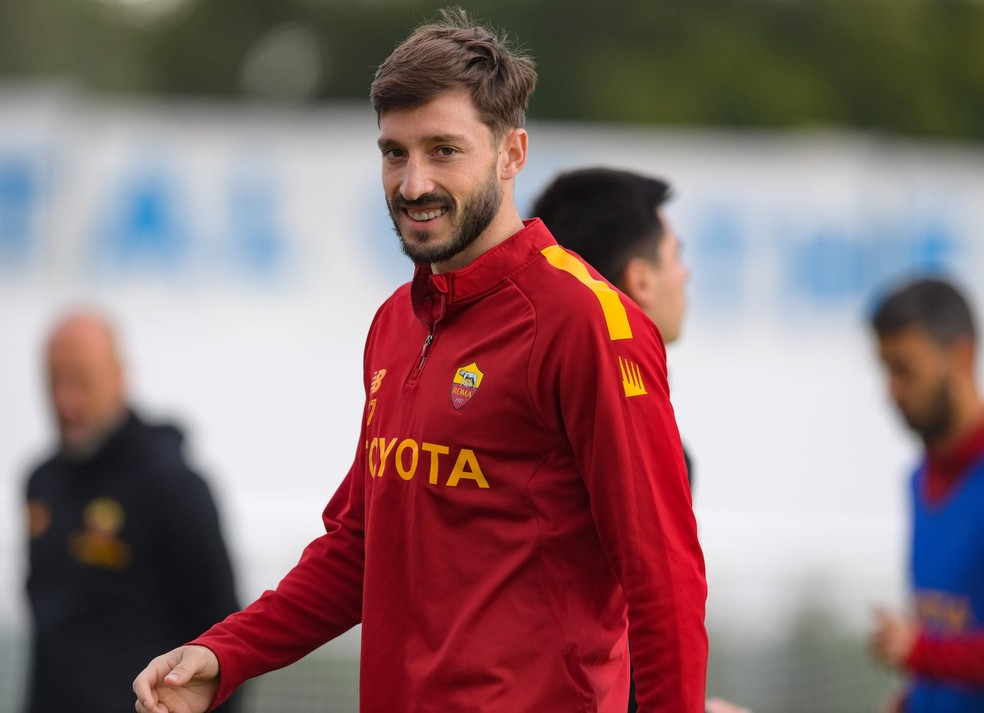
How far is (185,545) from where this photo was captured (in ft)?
16.7

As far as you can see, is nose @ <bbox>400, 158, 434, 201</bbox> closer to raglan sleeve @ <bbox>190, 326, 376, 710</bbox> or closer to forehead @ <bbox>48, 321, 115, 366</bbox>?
raglan sleeve @ <bbox>190, 326, 376, 710</bbox>

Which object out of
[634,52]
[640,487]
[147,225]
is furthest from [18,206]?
[634,52]

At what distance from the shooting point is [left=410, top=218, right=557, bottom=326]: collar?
2973 millimetres

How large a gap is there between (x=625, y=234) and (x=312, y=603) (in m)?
1.14

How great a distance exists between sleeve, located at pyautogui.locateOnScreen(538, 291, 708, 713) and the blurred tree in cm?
2365

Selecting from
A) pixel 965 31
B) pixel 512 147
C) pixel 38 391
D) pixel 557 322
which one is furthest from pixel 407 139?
pixel 965 31

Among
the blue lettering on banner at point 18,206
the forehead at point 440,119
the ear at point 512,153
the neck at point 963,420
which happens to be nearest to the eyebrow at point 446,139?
the forehead at point 440,119

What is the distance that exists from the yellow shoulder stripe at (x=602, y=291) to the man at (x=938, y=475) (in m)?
2.32

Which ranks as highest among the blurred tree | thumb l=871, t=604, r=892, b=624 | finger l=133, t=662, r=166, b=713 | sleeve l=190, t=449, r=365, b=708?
the blurred tree

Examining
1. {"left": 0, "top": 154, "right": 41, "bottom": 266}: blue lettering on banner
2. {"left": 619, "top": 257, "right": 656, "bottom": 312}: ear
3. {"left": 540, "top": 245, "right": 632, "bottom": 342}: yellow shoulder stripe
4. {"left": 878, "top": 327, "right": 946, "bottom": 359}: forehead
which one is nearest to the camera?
{"left": 540, "top": 245, "right": 632, "bottom": 342}: yellow shoulder stripe

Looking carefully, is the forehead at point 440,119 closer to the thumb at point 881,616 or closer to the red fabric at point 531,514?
the red fabric at point 531,514

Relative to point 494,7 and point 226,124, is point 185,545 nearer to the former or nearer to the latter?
point 226,124

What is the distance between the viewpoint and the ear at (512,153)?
304cm

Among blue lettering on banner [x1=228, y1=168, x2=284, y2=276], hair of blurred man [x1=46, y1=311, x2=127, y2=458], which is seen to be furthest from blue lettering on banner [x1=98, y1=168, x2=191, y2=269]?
hair of blurred man [x1=46, y1=311, x2=127, y2=458]
